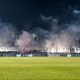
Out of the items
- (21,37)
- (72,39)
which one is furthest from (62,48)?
(21,37)

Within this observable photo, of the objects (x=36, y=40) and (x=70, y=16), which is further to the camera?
(x=70, y=16)

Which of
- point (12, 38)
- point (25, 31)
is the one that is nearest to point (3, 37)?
point (12, 38)

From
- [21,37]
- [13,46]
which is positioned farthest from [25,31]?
[13,46]

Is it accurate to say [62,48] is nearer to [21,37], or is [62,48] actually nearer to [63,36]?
[63,36]

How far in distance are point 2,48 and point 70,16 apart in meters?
49.9

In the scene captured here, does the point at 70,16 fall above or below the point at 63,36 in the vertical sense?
above

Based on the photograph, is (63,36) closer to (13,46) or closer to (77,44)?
(77,44)

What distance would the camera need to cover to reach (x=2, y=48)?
159 meters

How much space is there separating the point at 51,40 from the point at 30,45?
502 inches

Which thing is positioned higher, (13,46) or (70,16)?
(70,16)

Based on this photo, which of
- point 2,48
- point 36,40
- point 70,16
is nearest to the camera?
point 2,48

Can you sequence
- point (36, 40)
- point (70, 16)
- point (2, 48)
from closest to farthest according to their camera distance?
point (2, 48), point (36, 40), point (70, 16)

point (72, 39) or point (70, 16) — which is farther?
point (70, 16)

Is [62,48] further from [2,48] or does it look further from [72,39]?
[2,48]
